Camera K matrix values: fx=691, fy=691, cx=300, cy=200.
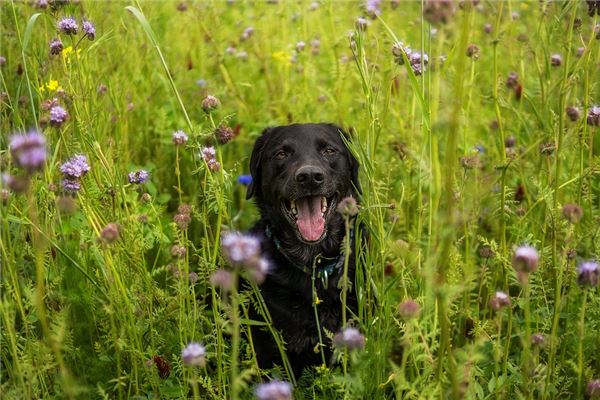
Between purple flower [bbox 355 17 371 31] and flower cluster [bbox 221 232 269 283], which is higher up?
purple flower [bbox 355 17 371 31]

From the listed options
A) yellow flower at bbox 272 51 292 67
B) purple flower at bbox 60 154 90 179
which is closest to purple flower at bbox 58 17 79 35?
purple flower at bbox 60 154 90 179

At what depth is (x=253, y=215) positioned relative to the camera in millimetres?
4305

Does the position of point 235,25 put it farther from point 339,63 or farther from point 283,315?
point 283,315

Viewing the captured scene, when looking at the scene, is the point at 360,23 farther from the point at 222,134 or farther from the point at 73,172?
the point at 73,172

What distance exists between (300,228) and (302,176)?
24 centimetres

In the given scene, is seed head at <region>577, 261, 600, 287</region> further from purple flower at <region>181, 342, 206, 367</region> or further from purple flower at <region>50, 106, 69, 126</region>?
purple flower at <region>50, 106, 69, 126</region>

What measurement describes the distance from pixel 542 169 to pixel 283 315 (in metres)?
1.41

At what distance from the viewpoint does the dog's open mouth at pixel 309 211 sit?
3.15m

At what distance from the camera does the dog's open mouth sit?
124 inches

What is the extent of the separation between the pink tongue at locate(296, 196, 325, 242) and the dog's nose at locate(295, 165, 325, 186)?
15cm

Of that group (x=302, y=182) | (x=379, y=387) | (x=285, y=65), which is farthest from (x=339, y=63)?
(x=379, y=387)

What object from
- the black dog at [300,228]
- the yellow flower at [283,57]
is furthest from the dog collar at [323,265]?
the yellow flower at [283,57]

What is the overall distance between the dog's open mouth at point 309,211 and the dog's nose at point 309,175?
138 millimetres

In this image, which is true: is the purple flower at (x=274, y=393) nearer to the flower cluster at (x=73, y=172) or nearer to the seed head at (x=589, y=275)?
the seed head at (x=589, y=275)
